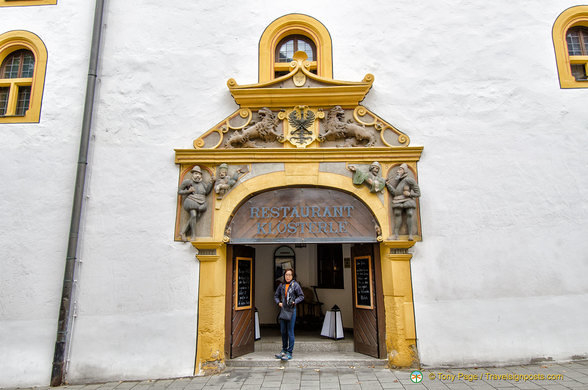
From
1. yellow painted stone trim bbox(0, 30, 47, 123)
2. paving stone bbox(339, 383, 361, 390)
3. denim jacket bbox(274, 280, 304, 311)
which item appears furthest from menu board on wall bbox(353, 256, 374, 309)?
yellow painted stone trim bbox(0, 30, 47, 123)

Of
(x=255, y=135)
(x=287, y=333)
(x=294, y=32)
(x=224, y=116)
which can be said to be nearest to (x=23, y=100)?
(x=224, y=116)

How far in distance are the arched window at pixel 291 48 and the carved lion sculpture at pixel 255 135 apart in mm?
1312

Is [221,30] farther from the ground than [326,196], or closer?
farther from the ground

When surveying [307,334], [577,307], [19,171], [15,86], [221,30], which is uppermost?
[221,30]

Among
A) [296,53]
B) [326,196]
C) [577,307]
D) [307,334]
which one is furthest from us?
[307,334]

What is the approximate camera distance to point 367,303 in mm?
6703

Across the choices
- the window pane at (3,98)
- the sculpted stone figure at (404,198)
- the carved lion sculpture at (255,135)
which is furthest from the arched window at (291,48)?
the window pane at (3,98)

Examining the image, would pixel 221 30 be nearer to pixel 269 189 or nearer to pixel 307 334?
pixel 269 189

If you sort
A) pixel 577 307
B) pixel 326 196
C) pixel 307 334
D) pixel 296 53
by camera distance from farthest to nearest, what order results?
pixel 307 334, pixel 296 53, pixel 326 196, pixel 577 307

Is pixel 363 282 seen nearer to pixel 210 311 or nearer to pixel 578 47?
pixel 210 311

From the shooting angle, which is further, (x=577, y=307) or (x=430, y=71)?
(x=430, y=71)

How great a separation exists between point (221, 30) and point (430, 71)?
405 cm

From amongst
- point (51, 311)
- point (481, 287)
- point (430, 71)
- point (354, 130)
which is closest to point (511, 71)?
point (430, 71)

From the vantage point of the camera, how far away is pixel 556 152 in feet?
21.8
